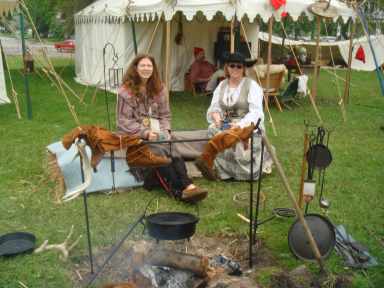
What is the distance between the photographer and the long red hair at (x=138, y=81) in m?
4.14

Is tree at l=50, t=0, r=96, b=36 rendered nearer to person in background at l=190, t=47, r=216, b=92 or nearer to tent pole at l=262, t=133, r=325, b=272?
person in background at l=190, t=47, r=216, b=92

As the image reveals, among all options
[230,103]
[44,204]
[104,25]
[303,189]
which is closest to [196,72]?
[104,25]

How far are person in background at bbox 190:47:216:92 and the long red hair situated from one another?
19.3 ft

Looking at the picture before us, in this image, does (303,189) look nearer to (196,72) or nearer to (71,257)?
(71,257)

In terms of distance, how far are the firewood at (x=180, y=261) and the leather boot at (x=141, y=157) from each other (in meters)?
0.58

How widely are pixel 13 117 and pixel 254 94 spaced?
4811 millimetres

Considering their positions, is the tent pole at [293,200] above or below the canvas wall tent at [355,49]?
below

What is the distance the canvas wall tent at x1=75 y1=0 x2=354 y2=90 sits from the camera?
24.0 feet

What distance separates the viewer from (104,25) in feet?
35.0

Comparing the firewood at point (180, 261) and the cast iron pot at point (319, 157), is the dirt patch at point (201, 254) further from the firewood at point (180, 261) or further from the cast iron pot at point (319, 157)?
the cast iron pot at point (319, 157)

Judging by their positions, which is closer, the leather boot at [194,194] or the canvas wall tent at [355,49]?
the leather boot at [194,194]

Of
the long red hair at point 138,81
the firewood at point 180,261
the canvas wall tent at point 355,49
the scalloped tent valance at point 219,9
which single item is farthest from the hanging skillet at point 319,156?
the canvas wall tent at point 355,49

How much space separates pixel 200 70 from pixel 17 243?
7.43 metres

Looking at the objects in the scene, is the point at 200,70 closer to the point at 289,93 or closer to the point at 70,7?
the point at 289,93
